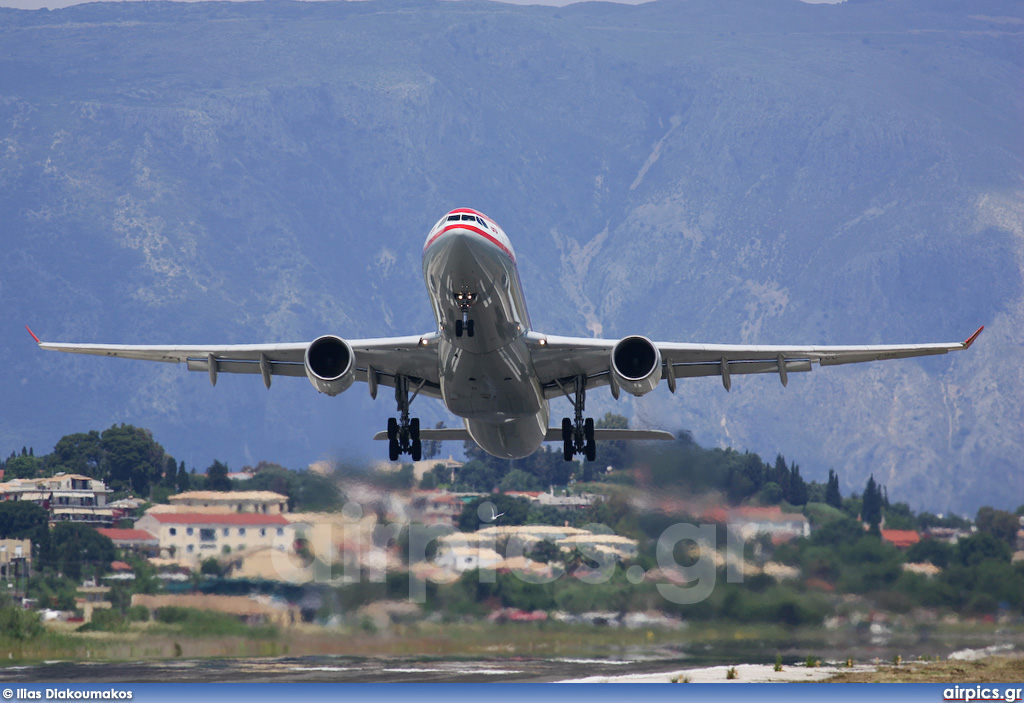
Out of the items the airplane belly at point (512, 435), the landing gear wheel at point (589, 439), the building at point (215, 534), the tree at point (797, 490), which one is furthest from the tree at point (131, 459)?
the tree at point (797, 490)

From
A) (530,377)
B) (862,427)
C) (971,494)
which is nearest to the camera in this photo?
(530,377)

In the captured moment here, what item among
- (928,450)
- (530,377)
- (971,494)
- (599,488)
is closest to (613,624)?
(599,488)

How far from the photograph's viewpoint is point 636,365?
29.7 m

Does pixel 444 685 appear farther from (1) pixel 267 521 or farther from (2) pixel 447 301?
(2) pixel 447 301

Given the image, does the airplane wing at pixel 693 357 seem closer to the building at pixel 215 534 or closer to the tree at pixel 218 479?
the building at pixel 215 534

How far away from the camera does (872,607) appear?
132 feet

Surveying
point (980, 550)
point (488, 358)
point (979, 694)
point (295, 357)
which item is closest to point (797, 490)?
point (980, 550)

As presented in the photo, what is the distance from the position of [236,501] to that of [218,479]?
3.07 m

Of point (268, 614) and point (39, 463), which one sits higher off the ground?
point (39, 463)

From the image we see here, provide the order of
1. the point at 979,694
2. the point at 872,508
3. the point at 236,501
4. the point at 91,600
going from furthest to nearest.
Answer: the point at 236,501
the point at 872,508
the point at 91,600
the point at 979,694

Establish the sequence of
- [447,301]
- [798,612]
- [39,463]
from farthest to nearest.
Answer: [39,463]
[798,612]
[447,301]

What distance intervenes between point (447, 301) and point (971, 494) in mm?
56916

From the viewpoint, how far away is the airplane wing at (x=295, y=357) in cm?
3088

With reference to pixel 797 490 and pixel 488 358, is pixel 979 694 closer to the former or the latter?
pixel 797 490
